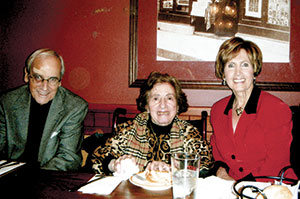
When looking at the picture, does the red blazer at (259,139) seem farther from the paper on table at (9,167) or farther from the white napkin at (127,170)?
the paper on table at (9,167)

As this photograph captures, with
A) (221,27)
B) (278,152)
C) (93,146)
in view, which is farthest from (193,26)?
(93,146)

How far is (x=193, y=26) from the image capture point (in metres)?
2.25

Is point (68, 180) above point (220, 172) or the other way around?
above

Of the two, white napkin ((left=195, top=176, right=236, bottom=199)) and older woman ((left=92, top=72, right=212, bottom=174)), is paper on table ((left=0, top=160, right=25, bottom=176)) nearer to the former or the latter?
older woman ((left=92, top=72, right=212, bottom=174))

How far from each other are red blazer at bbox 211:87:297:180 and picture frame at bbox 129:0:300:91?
63 cm

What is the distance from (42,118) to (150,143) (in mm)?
966

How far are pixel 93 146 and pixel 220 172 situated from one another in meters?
1.10

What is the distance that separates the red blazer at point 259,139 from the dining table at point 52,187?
0.86 metres

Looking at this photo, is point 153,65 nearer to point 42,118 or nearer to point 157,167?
point 42,118

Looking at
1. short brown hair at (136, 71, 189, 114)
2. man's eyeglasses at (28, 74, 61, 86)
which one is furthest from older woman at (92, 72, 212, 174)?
man's eyeglasses at (28, 74, 61, 86)

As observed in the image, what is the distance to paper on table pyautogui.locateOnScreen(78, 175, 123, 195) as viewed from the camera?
3.04 ft

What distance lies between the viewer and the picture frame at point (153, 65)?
220 cm

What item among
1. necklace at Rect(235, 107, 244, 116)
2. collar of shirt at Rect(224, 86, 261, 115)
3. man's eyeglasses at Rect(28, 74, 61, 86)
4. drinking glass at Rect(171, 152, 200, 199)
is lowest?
drinking glass at Rect(171, 152, 200, 199)

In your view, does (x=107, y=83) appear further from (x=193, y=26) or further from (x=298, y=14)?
(x=298, y=14)
